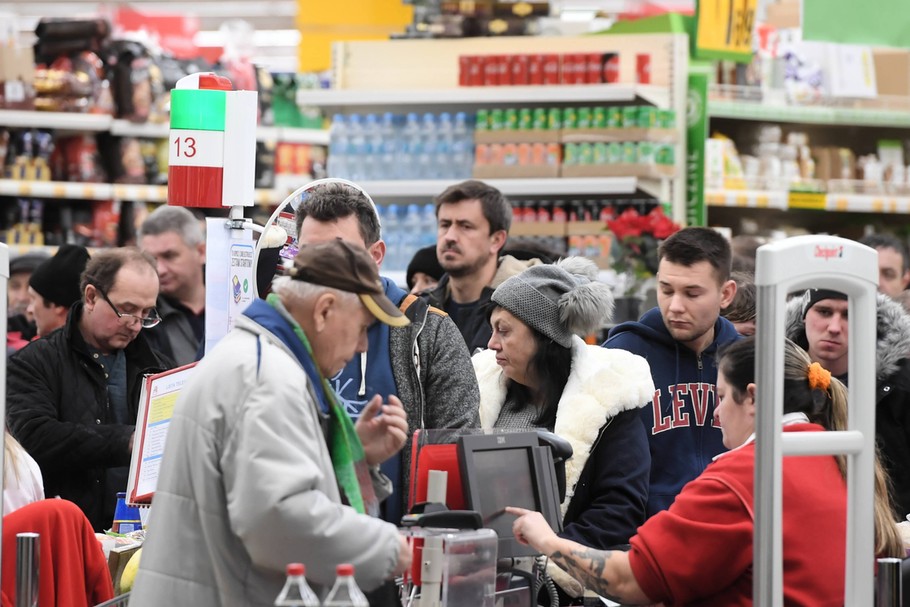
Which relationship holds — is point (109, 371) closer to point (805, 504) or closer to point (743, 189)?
point (805, 504)

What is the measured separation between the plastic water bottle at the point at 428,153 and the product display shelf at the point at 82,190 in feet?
6.59

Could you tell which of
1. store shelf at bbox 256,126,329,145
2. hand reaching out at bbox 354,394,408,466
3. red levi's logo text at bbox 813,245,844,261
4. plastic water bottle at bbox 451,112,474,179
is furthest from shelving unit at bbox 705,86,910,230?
hand reaching out at bbox 354,394,408,466

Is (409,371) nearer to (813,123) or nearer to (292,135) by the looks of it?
(813,123)

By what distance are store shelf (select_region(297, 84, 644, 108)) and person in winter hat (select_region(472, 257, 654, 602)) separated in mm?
3682

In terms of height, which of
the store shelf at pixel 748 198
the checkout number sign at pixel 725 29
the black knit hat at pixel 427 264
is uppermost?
the checkout number sign at pixel 725 29

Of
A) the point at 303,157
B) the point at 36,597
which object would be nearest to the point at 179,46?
the point at 303,157

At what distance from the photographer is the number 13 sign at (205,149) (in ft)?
11.7

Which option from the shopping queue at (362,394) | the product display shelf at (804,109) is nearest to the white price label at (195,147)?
the shopping queue at (362,394)

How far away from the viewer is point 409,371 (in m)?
3.21

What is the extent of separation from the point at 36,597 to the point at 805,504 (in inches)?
63.9

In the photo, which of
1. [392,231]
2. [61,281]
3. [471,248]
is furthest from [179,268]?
[392,231]

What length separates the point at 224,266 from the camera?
3588 mm

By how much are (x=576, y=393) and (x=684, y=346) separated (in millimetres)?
843

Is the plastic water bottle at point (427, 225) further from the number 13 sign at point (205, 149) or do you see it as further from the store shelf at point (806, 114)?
the number 13 sign at point (205, 149)
